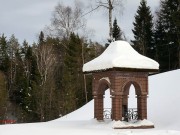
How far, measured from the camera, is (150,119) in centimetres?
1638

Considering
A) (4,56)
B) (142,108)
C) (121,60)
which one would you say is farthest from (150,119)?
(4,56)

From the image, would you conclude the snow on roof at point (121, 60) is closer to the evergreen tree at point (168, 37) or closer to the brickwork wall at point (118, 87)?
the brickwork wall at point (118, 87)

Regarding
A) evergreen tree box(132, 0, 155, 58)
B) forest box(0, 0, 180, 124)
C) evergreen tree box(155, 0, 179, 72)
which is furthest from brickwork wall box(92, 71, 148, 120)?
evergreen tree box(132, 0, 155, 58)

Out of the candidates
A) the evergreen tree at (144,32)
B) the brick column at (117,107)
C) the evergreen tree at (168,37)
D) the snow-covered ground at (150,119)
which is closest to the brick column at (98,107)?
the snow-covered ground at (150,119)

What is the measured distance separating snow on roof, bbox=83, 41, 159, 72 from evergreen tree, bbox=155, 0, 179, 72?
21.6 m

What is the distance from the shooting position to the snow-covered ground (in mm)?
12406

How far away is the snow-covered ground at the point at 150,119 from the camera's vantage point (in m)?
12.4

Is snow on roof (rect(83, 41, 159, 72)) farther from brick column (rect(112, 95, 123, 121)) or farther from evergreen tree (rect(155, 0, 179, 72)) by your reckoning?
evergreen tree (rect(155, 0, 179, 72))

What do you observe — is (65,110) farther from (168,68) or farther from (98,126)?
(98,126)

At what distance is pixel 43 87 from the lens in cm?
3544

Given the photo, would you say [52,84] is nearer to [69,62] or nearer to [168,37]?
[69,62]

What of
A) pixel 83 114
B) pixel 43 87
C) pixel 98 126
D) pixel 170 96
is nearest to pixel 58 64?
pixel 43 87

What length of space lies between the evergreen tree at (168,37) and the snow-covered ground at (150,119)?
1594cm

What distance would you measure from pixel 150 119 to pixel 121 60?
138 inches
